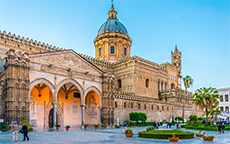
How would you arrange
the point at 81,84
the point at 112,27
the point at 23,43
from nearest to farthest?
the point at 81,84
the point at 23,43
the point at 112,27

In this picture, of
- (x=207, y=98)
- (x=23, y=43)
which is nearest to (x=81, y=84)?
(x=23, y=43)

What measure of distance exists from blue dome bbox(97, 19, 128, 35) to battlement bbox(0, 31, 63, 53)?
2098 centimetres

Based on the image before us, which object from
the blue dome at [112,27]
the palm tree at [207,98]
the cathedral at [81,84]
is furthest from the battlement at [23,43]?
the palm tree at [207,98]

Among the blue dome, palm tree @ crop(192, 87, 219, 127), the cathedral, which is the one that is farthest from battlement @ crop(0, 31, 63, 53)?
palm tree @ crop(192, 87, 219, 127)

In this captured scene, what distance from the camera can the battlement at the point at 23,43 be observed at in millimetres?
35094

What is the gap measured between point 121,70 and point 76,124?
2091 cm

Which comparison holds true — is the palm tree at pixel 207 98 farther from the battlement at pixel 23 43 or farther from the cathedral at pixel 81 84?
the battlement at pixel 23 43

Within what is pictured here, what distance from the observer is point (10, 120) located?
22.5 m

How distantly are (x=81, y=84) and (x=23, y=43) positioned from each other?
47.9 feet

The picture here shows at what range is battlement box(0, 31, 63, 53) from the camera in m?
35.1

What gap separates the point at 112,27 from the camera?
193 ft

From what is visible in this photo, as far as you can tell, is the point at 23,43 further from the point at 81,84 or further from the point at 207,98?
the point at 207,98

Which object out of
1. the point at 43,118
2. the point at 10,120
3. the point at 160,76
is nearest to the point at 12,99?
the point at 10,120

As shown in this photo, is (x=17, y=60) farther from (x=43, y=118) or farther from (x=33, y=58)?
(x=43, y=118)
